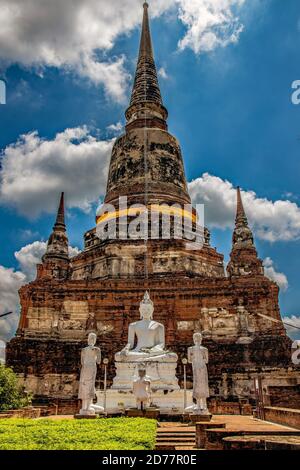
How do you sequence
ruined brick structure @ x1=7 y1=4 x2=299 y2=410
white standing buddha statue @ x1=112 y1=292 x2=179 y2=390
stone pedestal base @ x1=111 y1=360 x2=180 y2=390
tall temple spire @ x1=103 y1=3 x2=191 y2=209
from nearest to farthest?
stone pedestal base @ x1=111 y1=360 x2=180 y2=390
white standing buddha statue @ x1=112 y1=292 x2=179 y2=390
ruined brick structure @ x1=7 y1=4 x2=299 y2=410
tall temple spire @ x1=103 y1=3 x2=191 y2=209

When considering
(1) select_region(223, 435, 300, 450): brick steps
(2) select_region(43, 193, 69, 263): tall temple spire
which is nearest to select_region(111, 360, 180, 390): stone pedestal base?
(1) select_region(223, 435, 300, 450): brick steps

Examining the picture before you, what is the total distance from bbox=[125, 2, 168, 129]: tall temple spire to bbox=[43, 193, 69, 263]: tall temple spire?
34.9 ft

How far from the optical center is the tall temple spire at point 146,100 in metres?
36.6

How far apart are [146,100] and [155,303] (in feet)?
64.8

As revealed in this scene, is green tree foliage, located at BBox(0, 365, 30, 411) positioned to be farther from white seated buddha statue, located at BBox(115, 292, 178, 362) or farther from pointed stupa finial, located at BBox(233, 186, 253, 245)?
pointed stupa finial, located at BBox(233, 186, 253, 245)

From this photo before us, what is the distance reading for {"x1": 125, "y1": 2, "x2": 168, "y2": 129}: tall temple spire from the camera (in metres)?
36.6

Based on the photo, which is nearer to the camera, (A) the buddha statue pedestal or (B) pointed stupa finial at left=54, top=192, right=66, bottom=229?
(A) the buddha statue pedestal

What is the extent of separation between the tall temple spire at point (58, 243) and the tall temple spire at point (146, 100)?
10638mm

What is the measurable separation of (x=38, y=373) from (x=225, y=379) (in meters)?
9.79

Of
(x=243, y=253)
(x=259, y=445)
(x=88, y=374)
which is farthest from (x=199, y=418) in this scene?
(x=243, y=253)

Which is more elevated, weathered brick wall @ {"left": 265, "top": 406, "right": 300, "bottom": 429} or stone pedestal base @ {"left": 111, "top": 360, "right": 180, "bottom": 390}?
stone pedestal base @ {"left": 111, "top": 360, "right": 180, "bottom": 390}

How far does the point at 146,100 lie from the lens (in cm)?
3731

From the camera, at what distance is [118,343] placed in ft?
77.7

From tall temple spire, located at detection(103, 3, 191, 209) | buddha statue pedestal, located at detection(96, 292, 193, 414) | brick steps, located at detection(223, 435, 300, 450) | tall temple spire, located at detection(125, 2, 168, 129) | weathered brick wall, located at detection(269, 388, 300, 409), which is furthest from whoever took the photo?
tall temple spire, located at detection(125, 2, 168, 129)
